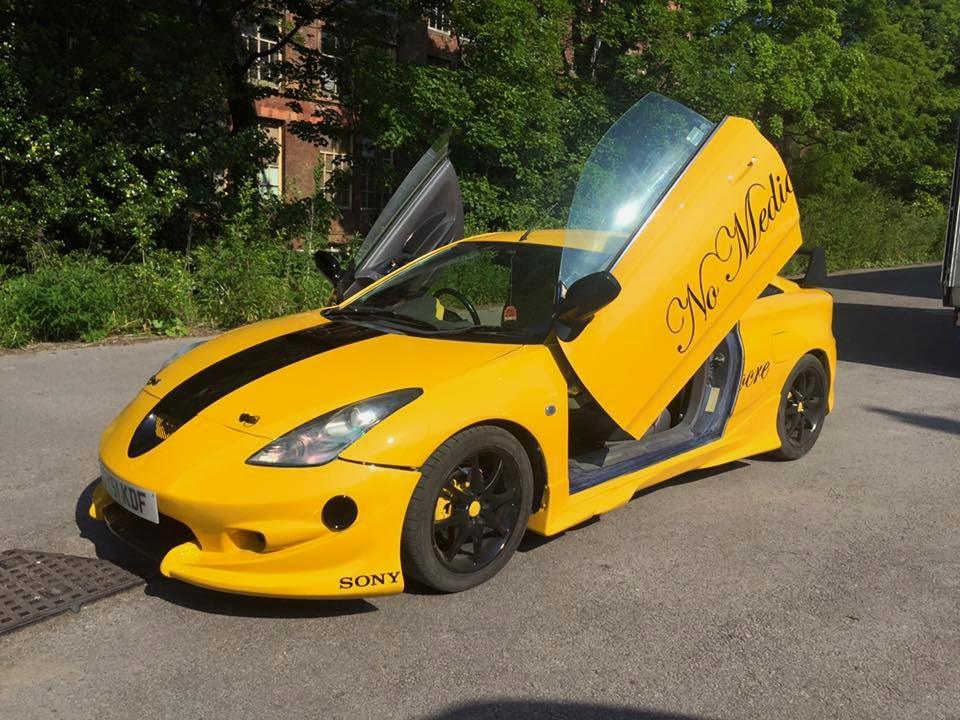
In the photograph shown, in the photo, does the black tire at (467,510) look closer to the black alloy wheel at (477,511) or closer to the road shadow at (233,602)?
the black alloy wheel at (477,511)

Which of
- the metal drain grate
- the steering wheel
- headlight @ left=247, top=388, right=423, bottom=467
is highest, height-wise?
the steering wheel

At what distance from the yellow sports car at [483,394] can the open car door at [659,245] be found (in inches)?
0.4

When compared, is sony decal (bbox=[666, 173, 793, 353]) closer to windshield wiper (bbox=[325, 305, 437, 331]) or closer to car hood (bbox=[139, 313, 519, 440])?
car hood (bbox=[139, 313, 519, 440])

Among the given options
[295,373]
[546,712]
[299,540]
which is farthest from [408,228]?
[546,712]

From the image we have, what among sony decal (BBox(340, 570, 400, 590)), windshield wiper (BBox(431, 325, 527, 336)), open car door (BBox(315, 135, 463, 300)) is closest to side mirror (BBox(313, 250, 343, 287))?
open car door (BBox(315, 135, 463, 300))

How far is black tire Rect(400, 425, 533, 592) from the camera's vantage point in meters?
3.39

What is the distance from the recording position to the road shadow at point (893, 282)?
1966 cm

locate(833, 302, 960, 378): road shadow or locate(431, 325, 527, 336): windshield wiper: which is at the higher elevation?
locate(431, 325, 527, 336): windshield wiper

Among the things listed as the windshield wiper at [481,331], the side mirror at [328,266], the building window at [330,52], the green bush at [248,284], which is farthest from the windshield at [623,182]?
the building window at [330,52]

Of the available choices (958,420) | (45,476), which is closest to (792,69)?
(958,420)

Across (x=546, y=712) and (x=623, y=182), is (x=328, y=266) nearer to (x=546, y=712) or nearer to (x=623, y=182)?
(x=623, y=182)

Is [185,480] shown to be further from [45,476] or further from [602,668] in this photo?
[45,476]

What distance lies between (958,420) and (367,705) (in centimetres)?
617

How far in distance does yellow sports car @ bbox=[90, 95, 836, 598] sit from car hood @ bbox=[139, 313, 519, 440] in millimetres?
13
